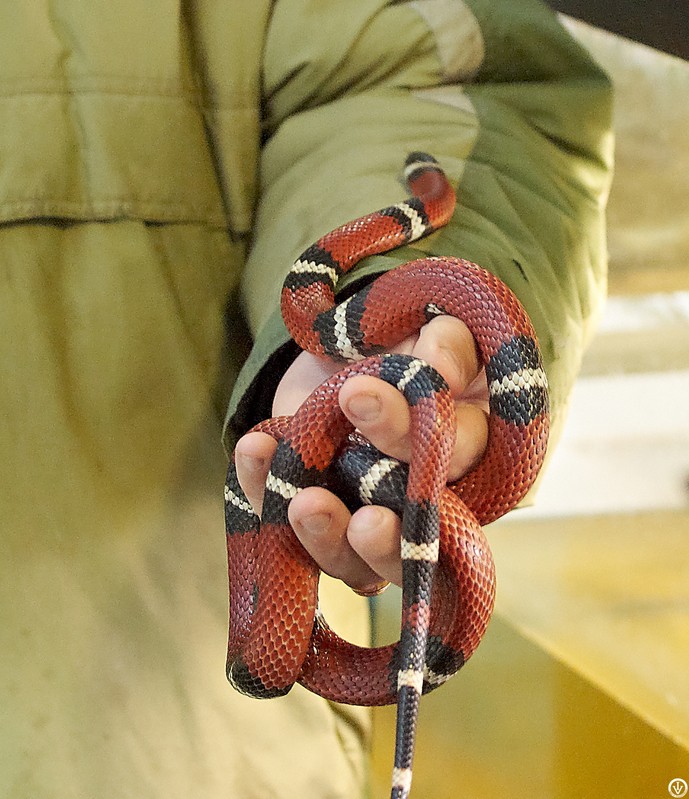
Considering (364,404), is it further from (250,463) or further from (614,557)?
(614,557)

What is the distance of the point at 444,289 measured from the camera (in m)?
0.80

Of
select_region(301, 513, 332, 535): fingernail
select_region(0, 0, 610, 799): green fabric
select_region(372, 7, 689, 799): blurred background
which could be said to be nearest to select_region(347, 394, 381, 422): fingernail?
select_region(301, 513, 332, 535): fingernail

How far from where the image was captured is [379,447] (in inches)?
27.3

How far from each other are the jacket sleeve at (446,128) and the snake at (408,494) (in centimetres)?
35

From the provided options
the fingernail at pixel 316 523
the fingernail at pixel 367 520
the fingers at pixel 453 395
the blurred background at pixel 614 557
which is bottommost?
the blurred background at pixel 614 557

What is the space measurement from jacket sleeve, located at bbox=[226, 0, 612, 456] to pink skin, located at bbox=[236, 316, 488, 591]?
39 cm

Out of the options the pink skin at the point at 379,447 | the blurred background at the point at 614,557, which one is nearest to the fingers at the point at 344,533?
the pink skin at the point at 379,447

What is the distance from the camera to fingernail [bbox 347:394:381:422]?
65 centimetres

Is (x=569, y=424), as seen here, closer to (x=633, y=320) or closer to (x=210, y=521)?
(x=633, y=320)

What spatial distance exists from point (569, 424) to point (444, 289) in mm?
1090

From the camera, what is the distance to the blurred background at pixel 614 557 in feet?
4.02

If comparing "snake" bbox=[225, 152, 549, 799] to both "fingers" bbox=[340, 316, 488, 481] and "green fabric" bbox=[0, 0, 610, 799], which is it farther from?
"green fabric" bbox=[0, 0, 610, 799]

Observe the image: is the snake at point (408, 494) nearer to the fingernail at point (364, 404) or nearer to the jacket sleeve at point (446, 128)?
the fingernail at point (364, 404)

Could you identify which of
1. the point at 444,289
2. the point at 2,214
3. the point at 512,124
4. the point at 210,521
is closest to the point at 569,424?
the point at 512,124
